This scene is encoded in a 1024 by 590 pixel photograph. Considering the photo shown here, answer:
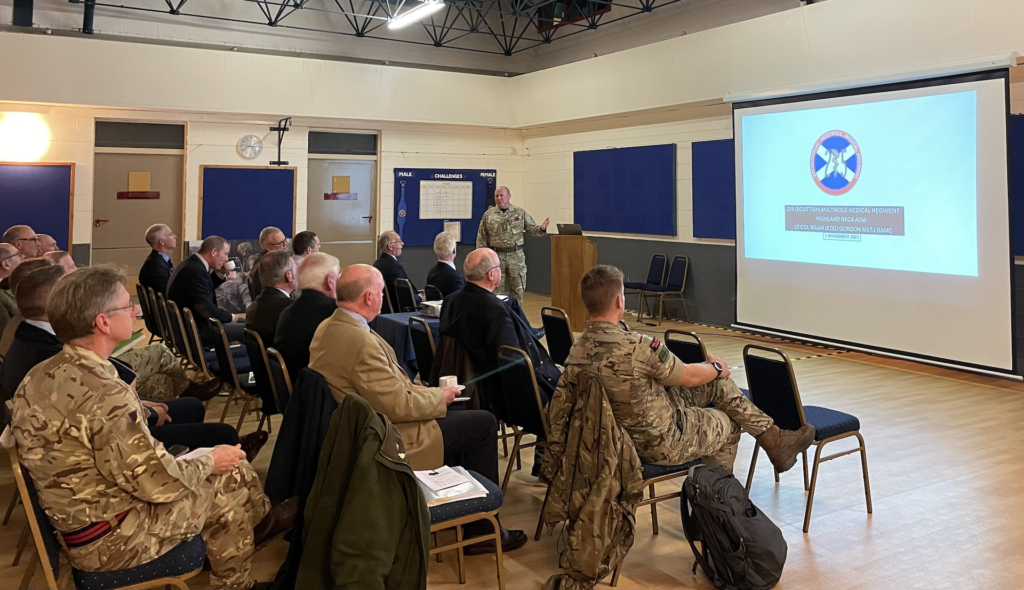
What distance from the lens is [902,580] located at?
2908 millimetres

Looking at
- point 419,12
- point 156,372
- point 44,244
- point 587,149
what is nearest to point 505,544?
point 156,372

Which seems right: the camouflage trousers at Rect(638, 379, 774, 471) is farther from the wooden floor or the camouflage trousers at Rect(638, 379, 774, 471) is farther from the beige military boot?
the wooden floor

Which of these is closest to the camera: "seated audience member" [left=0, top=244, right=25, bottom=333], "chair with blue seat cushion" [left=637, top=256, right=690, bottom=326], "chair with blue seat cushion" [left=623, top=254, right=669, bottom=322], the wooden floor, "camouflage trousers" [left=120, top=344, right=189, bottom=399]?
the wooden floor

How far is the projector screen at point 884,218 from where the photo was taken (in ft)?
19.7

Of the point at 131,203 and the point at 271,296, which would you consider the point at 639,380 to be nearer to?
the point at 271,296

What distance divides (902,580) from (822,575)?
0.29 metres

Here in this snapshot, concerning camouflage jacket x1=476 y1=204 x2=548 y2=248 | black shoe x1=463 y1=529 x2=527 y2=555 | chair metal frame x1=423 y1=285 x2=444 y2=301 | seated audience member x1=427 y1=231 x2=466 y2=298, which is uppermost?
camouflage jacket x1=476 y1=204 x2=548 y2=248

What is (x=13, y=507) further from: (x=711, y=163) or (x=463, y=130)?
(x=463, y=130)

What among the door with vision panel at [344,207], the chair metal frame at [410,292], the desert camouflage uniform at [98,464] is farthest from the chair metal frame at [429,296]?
the door with vision panel at [344,207]

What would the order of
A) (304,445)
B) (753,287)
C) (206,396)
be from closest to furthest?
(304,445) < (206,396) < (753,287)

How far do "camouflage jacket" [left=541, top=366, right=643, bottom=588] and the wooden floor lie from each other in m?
0.19

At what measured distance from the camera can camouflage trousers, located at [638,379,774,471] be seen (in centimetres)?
309

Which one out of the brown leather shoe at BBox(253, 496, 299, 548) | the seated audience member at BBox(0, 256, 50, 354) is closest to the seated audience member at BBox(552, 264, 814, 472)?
the brown leather shoe at BBox(253, 496, 299, 548)

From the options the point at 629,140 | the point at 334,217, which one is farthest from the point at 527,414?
the point at 334,217
